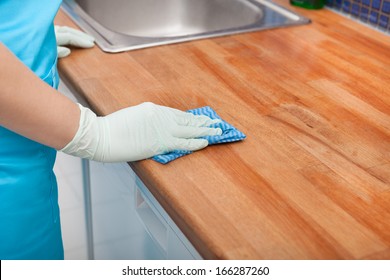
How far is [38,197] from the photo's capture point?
116 cm

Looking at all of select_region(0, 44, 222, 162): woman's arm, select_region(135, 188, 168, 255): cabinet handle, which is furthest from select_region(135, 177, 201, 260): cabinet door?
select_region(0, 44, 222, 162): woman's arm

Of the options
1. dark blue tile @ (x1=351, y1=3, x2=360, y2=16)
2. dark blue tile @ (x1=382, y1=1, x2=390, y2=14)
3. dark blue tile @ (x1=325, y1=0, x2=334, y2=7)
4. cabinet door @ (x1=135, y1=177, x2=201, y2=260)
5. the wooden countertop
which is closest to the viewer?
the wooden countertop

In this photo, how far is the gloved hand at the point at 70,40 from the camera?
4.67ft

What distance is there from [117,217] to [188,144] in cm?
40

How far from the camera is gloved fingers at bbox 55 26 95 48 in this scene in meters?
1.45

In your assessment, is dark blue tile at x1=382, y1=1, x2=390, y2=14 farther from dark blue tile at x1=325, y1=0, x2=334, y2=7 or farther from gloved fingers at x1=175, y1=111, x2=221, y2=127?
gloved fingers at x1=175, y1=111, x2=221, y2=127

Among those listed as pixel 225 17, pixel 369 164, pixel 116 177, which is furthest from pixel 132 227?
pixel 225 17

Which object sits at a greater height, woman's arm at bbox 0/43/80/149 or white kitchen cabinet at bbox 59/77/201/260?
woman's arm at bbox 0/43/80/149

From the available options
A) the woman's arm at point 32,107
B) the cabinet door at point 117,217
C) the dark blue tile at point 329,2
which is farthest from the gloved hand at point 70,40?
the dark blue tile at point 329,2

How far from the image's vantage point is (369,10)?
1.68m

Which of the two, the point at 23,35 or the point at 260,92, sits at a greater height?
the point at 23,35

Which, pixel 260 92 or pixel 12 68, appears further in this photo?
pixel 260 92

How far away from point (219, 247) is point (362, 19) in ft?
3.65
